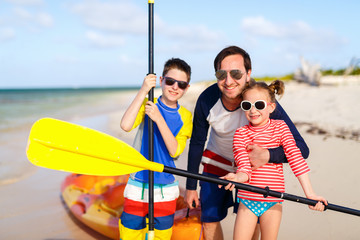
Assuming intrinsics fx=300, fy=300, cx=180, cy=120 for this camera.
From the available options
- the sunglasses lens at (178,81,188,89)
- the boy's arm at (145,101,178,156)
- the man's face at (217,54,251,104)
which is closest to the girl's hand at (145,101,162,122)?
the boy's arm at (145,101,178,156)

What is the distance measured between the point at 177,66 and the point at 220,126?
617 mm

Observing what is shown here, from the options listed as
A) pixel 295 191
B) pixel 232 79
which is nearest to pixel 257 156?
pixel 232 79

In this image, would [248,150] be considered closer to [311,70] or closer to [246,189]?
[246,189]

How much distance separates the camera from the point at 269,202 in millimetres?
2123

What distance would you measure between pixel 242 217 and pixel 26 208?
2.97 meters

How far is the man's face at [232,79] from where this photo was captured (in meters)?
2.32

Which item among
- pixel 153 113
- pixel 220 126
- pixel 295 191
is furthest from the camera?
pixel 295 191

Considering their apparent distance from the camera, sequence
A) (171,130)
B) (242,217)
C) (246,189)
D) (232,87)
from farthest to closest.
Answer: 1. (171,130)
2. (232,87)
3. (242,217)
4. (246,189)

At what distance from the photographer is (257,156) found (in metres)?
2.10

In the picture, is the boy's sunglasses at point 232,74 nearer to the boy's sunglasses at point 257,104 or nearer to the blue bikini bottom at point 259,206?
the boy's sunglasses at point 257,104

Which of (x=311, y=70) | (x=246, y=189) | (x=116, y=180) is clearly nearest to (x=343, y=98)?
(x=311, y=70)

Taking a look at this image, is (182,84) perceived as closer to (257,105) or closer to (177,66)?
(177,66)

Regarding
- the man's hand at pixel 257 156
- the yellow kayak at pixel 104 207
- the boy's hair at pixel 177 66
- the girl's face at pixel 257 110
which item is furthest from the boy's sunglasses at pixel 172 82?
the yellow kayak at pixel 104 207

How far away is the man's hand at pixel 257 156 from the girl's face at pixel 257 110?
0.18 meters
